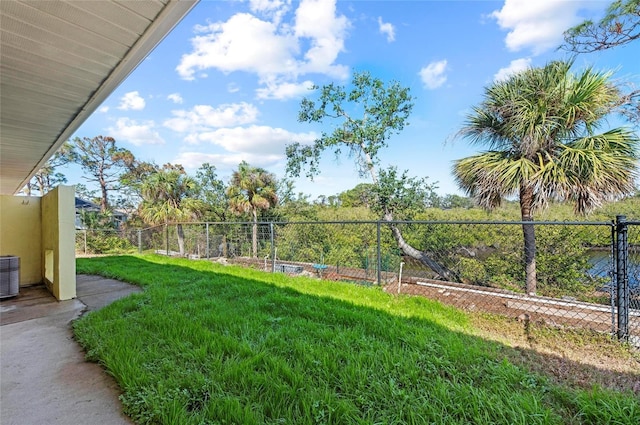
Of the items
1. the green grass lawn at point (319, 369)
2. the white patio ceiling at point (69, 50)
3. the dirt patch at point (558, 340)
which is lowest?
the dirt patch at point (558, 340)

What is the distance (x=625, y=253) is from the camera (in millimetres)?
2391

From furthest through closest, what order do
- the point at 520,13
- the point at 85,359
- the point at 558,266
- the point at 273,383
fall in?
1. the point at 520,13
2. the point at 558,266
3. the point at 85,359
4. the point at 273,383

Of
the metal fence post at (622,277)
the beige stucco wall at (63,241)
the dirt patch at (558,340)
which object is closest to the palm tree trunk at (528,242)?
the dirt patch at (558,340)

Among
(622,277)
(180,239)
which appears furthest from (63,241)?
(622,277)

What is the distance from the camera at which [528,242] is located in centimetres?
439

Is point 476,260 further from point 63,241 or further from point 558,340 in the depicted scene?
point 63,241

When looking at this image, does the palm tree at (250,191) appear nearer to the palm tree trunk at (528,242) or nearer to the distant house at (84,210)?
the distant house at (84,210)

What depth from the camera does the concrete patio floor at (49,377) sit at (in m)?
1.48

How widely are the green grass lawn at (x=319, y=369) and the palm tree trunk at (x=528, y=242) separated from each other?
6.28ft

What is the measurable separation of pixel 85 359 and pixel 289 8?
688cm

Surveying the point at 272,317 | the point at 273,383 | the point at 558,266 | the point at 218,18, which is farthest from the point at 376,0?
the point at 273,383

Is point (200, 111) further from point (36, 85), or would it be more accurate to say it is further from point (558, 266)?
point (558, 266)

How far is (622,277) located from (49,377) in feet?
15.4

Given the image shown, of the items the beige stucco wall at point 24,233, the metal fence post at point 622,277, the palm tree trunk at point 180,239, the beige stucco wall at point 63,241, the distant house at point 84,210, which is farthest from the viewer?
the distant house at point 84,210
